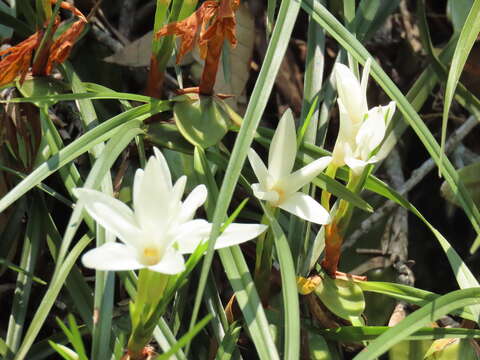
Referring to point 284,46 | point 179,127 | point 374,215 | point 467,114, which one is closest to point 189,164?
point 179,127

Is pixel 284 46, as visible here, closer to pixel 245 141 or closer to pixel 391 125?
pixel 245 141

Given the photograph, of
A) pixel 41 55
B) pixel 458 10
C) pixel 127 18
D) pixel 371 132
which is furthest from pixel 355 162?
pixel 127 18

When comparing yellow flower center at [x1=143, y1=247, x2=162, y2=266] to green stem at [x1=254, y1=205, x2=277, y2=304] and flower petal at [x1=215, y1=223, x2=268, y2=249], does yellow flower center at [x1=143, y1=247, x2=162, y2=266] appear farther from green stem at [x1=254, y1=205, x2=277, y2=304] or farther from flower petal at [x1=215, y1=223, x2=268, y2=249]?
green stem at [x1=254, y1=205, x2=277, y2=304]

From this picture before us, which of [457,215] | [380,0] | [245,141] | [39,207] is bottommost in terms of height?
[457,215]

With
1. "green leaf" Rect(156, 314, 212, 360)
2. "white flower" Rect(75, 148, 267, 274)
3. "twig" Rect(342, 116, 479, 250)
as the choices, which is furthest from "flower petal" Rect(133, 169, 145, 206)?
"twig" Rect(342, 116, 479, 250)

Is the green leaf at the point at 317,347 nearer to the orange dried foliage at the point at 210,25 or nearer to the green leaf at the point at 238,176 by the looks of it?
the green leaf at the point at 238,176

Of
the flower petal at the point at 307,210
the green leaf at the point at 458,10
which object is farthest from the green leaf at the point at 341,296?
the green leaf at the point at 458,10
